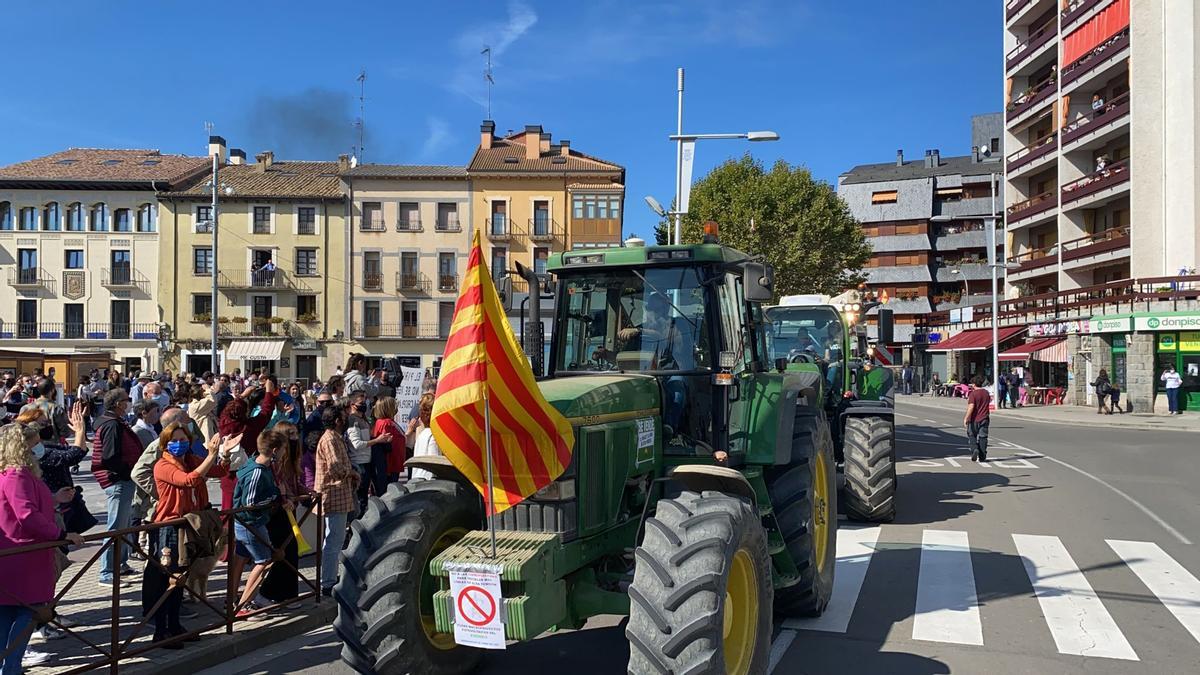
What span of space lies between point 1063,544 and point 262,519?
845cm

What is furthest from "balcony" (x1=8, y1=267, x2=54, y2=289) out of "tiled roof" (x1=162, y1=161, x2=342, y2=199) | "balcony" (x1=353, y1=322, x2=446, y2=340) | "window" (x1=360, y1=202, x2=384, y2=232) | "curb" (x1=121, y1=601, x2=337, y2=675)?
"curb" (x1=121, y1=601, x2=337, y2=675)

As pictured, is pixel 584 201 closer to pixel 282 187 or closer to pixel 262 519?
pixel 282 187

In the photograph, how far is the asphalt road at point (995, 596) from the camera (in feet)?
19.5

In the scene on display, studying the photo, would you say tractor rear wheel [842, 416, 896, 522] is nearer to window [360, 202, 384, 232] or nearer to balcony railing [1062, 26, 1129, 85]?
balcony railing [1062, 26, 1129, 85]

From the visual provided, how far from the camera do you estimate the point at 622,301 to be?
626 cm

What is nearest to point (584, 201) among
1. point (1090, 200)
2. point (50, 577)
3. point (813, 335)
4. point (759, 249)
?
point (759, 249)

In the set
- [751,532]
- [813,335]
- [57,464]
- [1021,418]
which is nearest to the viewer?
[751,532]

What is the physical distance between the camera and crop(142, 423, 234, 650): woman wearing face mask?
6113mm

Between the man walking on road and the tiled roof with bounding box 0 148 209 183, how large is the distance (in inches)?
1811

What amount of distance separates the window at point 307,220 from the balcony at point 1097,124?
130ft

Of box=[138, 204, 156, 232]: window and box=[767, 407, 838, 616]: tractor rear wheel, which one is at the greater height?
box=[138, 204, 156, 232]: window

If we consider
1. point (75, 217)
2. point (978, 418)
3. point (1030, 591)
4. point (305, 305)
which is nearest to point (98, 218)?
point (75, 217)

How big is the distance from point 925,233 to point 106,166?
58.8 metres

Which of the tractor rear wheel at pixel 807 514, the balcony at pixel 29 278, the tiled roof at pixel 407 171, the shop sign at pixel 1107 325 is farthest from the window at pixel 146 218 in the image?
the tractor rear wheel at pixel 807 514
